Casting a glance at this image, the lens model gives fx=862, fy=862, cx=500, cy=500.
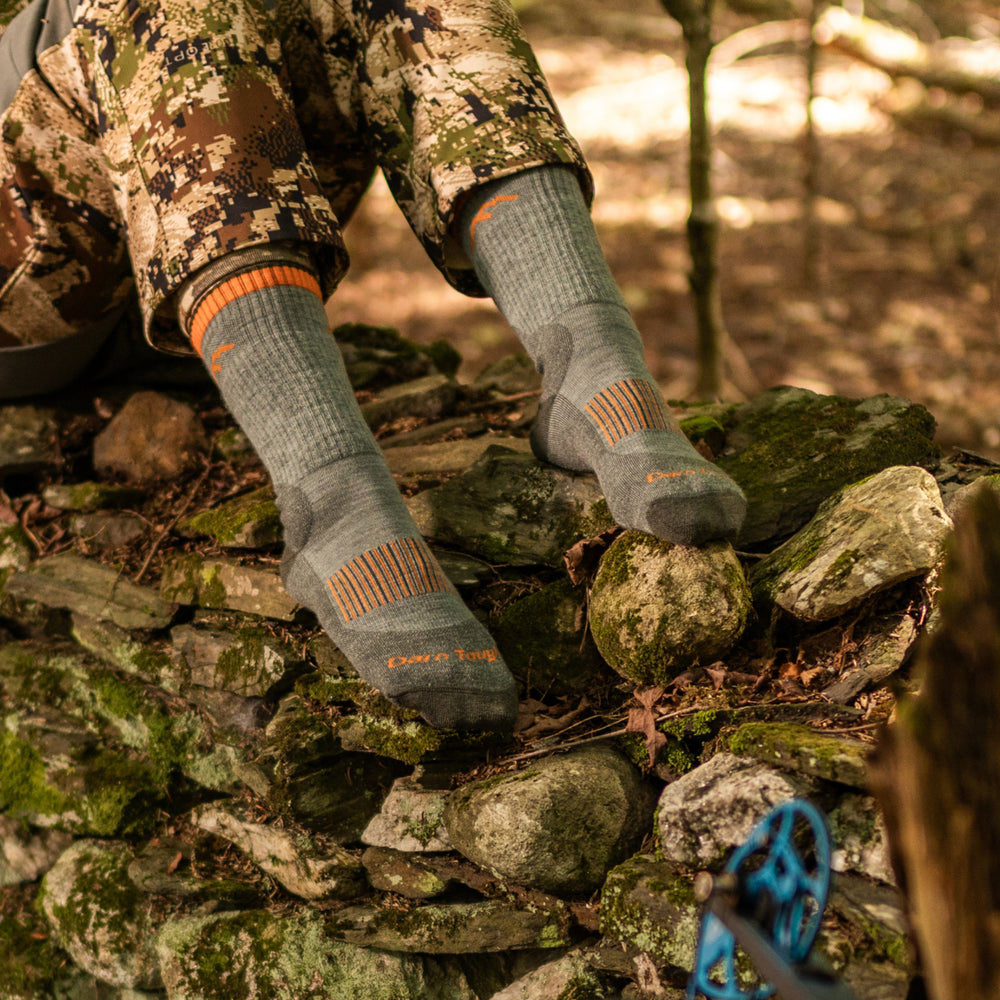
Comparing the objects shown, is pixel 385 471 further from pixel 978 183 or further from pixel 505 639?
pixel 978 183

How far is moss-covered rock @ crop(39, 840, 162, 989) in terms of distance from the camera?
2049mm

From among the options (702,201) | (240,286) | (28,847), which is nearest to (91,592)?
(28,847)

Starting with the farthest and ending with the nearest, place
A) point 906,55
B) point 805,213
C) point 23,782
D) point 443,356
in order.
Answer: point 906,55
point 805,213
point 443,356
point 23,782

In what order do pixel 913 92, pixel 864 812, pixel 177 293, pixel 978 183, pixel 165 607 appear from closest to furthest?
1. pixel 864 812
2. pixel 177 293
3. pixel 165 607
4. pixel 978 183
5. pixel 913 92

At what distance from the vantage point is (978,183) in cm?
729

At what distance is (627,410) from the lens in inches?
68.0

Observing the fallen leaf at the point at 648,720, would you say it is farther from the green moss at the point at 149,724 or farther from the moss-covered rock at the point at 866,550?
the green moss at the point at 149,724

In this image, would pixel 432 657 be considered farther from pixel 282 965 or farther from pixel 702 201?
pixel 702 201

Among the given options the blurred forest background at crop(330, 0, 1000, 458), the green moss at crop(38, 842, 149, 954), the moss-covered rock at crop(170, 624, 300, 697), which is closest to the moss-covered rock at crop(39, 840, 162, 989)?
the green moss at crop(38, 842, 149, 954)

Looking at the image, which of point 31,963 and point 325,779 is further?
point 31,963

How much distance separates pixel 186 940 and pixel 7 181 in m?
1.78

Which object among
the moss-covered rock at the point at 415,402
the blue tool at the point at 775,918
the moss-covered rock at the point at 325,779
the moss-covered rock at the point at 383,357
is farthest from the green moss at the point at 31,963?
the blue tool at the point at 775,918

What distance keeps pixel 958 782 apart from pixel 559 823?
87cm

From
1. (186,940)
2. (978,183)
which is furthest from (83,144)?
(978,183)
